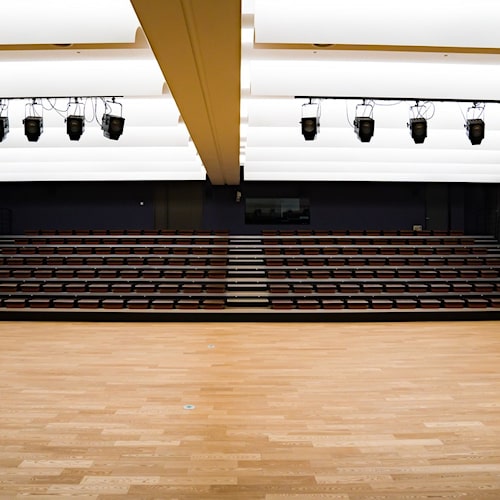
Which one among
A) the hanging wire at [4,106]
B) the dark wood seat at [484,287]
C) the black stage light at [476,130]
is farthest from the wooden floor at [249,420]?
the dark wood seat at [484,287]

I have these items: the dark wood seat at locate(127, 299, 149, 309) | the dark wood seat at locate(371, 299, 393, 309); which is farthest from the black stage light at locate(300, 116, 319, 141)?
the dark wood seat at locate(127, 299, 149, 309)

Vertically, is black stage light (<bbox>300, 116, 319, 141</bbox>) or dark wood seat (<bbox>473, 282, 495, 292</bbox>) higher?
black stage light (<bbox>300, 116, 319, 141</bbox>)

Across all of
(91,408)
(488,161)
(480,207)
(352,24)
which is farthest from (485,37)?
(480,207)

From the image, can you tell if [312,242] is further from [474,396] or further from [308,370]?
[474,396]

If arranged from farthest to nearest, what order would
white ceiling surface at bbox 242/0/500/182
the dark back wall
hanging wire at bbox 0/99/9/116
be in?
the dark back wall
hanging wire at bbox 0/99/9/116
white ceiling surface at bbox 242/0/500/182

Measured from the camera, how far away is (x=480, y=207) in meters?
6.90

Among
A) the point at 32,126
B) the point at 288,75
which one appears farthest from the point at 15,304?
the point at 288,75

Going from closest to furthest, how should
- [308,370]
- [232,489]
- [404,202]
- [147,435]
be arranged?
1. [232,489]
2. [147,435]
3. [308,370]
4. [404,202]

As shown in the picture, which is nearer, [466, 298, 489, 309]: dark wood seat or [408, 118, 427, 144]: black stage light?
[408, 118, 427, 144]: black stage light

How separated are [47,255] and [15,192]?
1529 millimetres

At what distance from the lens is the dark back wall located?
683 cm

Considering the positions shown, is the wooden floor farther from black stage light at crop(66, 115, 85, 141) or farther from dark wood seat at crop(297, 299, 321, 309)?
black stage light at crop(66, 115, 85, 141)

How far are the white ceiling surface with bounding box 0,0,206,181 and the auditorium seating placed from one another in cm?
126

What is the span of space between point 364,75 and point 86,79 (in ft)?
5.93
